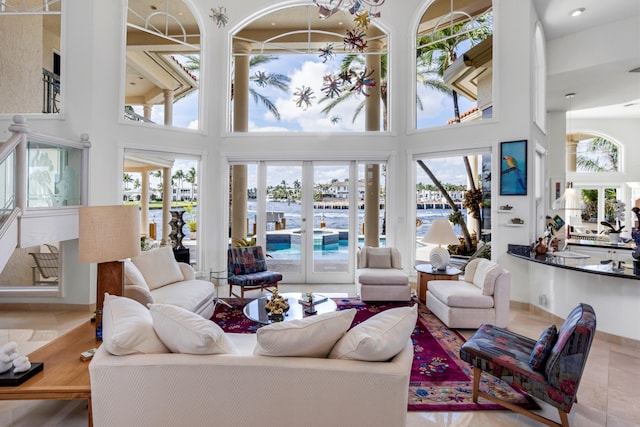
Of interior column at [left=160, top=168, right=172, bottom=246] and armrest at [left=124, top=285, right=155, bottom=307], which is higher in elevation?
interior column at [left=160, top=168, right=172, bottom=246]

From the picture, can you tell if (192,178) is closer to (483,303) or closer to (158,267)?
(158,267)

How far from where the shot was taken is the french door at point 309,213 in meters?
6.20

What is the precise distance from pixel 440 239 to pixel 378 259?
3.44ft

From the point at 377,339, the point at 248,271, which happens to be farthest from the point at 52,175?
the point at 377,339

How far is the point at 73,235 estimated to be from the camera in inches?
163

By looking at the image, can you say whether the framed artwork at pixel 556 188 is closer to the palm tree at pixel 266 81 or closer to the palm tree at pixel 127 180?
→ the palm tree at pixel 266 81

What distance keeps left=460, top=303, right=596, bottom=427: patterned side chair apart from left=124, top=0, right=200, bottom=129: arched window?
18.1ft

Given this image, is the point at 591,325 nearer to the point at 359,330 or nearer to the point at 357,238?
the point at 359,330

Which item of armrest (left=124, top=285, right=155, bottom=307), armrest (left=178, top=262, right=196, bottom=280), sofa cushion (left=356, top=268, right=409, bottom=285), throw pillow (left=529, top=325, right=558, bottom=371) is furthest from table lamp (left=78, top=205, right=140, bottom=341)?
sofa cushion (left=356, top=268, right=409, bottom=285)

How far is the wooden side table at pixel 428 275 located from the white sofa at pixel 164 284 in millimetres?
2862

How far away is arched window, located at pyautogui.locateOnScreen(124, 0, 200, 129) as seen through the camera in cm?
532

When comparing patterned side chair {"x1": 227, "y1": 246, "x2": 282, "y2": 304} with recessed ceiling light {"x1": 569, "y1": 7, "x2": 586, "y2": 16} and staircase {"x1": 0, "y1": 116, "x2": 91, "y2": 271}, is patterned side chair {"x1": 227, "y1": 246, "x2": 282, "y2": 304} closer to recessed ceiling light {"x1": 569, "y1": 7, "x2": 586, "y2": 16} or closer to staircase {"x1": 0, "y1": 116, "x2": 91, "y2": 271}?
staircase {"x1": 0, "y1": 116, "x2": 91, "y2": 271}

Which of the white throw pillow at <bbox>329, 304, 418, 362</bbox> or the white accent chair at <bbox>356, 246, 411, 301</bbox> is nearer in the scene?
the white throw pillow at <bbox>329, 304, 418, 362</bbox>

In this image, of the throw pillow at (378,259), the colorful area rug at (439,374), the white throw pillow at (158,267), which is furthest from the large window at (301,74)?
the colorful area rug at (439,374)
